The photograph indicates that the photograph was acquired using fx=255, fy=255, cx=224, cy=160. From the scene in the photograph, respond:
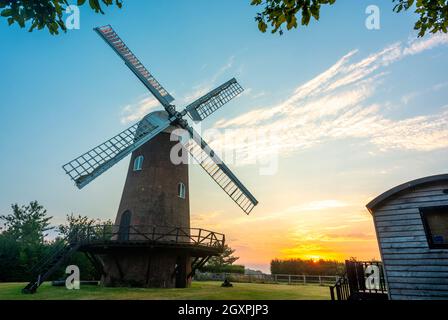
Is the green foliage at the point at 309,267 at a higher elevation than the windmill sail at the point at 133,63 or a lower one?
lower

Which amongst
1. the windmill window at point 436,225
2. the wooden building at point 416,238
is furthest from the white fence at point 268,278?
the windmill window at point 436,225

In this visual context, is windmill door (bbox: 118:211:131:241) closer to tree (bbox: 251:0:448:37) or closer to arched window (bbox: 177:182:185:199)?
arched window (bbox: 177:182:185:199)

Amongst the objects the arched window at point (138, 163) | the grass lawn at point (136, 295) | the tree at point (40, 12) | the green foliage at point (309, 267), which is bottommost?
the grass lawn at point (136, 295)

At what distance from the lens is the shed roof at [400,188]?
8461 mm

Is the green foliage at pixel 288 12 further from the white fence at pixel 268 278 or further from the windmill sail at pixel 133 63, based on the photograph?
the white fence at pixel 268 278

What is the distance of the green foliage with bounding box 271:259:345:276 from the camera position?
109ft

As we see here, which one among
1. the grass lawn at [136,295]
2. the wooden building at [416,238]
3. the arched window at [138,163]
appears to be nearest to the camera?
the wooden building at [416,238]

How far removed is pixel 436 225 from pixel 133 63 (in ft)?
66.0

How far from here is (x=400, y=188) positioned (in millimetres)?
9000

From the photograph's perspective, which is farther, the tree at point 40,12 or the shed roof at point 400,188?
the shed roof at point 400,188

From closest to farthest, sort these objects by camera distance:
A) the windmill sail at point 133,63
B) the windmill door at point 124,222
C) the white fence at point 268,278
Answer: the windmill door at point 124,222 → the windmill sail at point 133,63 → the white fence at point 268,278

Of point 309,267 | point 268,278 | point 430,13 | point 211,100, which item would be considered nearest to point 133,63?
point 211,100
